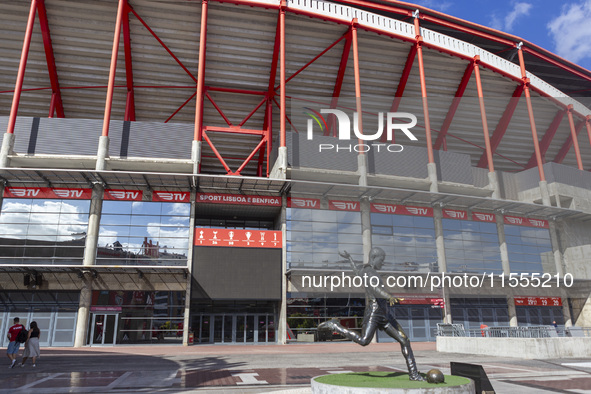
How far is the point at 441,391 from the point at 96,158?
86.6ft

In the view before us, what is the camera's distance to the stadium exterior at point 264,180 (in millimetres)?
26422

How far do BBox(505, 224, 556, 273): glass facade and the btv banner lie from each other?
786 inches

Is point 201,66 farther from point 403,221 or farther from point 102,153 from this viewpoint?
point 403,221

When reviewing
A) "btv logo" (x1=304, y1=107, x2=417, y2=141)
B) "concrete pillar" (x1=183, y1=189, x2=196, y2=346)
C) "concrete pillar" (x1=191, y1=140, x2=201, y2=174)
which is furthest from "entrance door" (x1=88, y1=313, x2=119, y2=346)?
"btv logo" (x1=304, y1=107, x2=417, y2=141)

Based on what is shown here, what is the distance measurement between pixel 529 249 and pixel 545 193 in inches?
195

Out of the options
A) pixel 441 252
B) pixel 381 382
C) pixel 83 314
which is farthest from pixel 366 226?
pixel 381 382

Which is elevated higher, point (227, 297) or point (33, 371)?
point (227, 297)

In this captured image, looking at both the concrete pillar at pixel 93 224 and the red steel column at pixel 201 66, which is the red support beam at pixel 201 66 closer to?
the red steel column at pixel 201 66

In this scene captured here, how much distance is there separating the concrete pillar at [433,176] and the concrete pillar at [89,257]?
24003 millimetres

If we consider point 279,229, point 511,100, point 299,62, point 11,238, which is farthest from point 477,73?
point 11,238

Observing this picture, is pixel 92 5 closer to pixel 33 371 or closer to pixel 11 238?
pixel 11 238

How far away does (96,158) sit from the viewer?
2700 centimetres

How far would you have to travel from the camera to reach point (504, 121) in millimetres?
40688

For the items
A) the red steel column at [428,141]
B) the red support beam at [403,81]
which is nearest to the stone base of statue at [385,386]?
the red steel column at [428,141]
